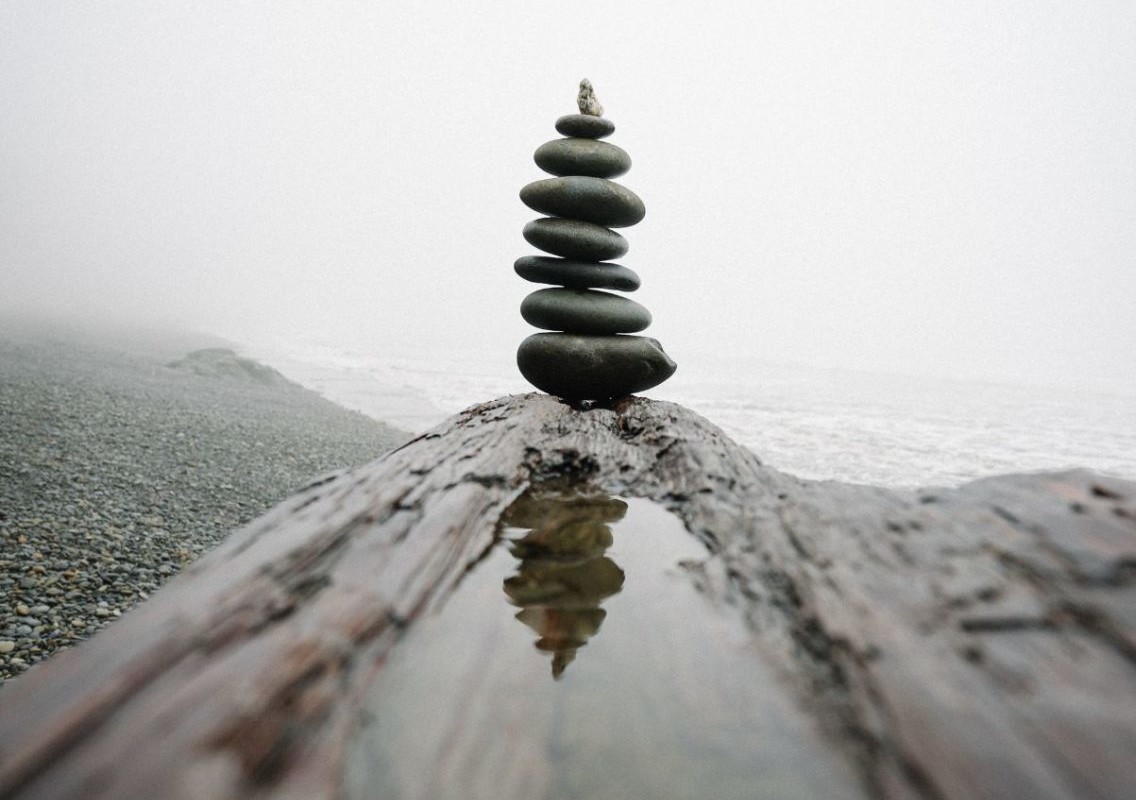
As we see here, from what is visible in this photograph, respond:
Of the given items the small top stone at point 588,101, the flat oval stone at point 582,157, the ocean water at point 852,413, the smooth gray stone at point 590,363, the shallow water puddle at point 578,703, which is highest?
the small top stone at point 588,101

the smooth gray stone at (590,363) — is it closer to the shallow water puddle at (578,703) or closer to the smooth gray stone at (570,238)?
the smooth gray stone at (570,238)

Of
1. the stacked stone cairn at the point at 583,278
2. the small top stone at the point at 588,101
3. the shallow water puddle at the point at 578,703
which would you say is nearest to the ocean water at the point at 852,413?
the stacked stone cairn at the point at 583,278

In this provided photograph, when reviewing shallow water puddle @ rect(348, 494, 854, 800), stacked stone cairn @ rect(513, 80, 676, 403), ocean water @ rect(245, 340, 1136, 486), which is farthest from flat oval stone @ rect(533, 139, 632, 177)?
ocean water @ rect(245, 340, 1136, 486)

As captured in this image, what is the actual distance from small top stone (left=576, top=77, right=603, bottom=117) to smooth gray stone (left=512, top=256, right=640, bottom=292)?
1.05m

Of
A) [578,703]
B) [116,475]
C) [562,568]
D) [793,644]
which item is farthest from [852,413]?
[578,703]

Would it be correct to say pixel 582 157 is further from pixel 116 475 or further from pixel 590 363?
pixel 116 475

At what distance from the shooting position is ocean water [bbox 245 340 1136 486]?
12289 mm

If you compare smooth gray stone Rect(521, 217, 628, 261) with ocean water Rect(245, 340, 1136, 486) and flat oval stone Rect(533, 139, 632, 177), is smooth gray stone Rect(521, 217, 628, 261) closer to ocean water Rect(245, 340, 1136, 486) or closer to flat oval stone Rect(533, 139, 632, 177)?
flat oval stone Rect(533, 139, 632, 177)

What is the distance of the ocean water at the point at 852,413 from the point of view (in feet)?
40.3

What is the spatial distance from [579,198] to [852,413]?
723 inches

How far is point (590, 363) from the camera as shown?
399cm

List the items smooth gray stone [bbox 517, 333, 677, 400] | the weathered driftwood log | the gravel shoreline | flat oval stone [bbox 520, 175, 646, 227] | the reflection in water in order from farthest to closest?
1. flat oval stone [bbox 520, 175, 646, 227]
2. smooth gray stone [bbox 517, 333, 677, 400]
3. the gravel shoreline
4. the reflection in water
5. the weathered driftwood log

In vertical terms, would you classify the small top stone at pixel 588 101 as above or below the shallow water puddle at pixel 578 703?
above

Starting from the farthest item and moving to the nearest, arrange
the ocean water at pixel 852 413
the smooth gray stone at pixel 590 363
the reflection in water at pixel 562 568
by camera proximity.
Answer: the ocean water at pixel 852 413 < the smooth gray stone at pixel 590 363 < the reflection in water at pixel 562 568
